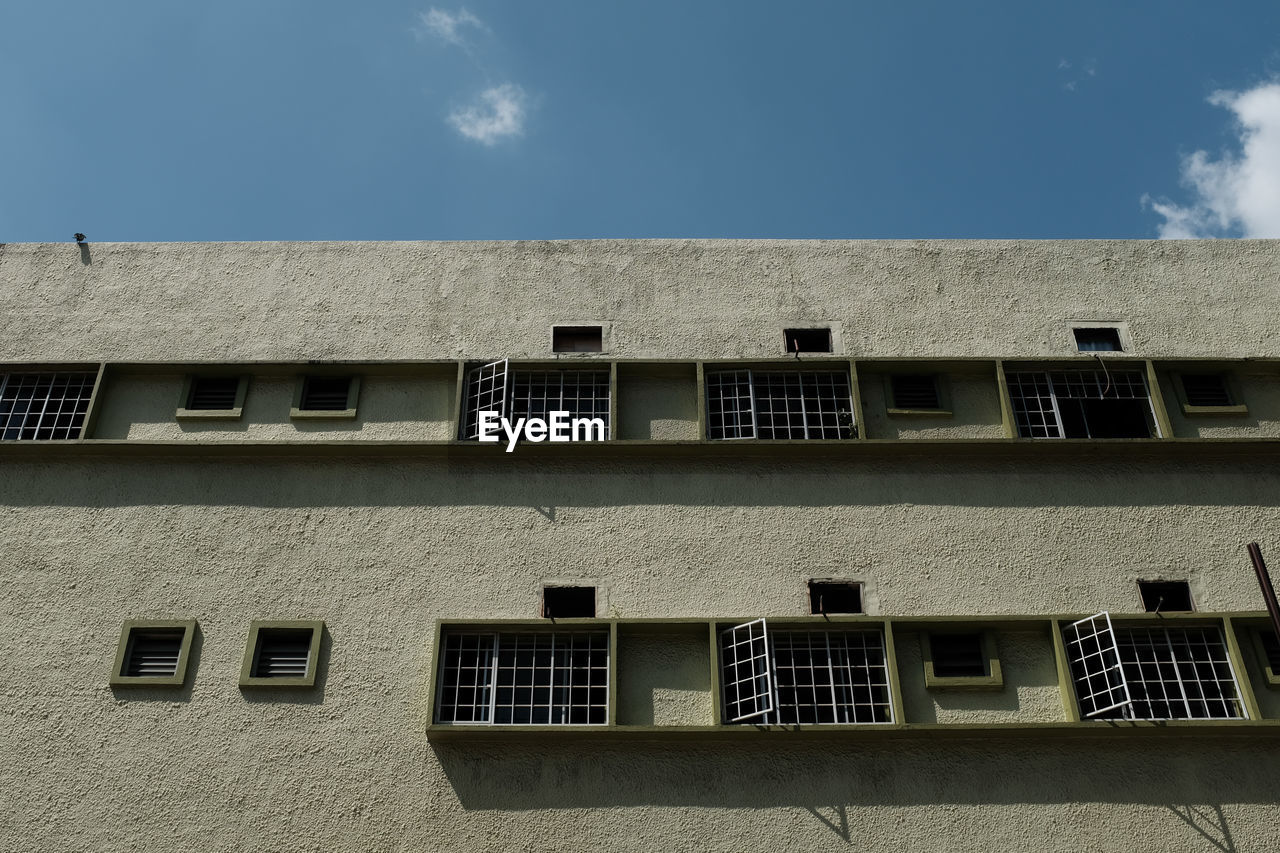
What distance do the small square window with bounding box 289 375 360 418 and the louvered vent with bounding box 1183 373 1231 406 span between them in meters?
10.0

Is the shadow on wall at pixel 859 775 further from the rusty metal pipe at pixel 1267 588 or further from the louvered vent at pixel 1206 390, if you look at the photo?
the louvered vent at pixel 1206 390

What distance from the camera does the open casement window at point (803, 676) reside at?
472 inches

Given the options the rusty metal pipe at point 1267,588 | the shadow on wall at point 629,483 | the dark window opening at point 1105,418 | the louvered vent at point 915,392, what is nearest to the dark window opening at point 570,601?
the shadow on wall at point 629,483

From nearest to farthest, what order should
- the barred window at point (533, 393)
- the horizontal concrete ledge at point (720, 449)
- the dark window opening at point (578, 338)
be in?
the horizontal concrete ledge at point (720, 449)
the barred window at point (533, 393)
the dark window opening at point (578, 338)

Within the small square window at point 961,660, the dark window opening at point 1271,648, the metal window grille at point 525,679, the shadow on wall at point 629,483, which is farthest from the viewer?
the shadow on wall at point 629,483

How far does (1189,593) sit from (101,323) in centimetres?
1328

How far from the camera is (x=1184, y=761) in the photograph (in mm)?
11758

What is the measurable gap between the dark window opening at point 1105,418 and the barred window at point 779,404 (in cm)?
261

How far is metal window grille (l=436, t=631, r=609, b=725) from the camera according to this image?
12.0 m

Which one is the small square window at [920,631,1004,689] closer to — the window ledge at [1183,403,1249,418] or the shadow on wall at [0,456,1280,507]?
the shadow on wall at [0,456,1280,507]

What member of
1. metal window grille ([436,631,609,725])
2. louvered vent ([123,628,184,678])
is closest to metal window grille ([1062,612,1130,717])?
metal window grille ([436,631,609,725])

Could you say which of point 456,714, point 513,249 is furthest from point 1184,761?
point 513,249

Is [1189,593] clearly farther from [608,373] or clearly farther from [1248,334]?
[608,373]

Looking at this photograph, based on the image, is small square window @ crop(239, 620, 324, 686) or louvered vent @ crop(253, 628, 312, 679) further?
louvered vent @ crop(253, 628, 312, 679)
